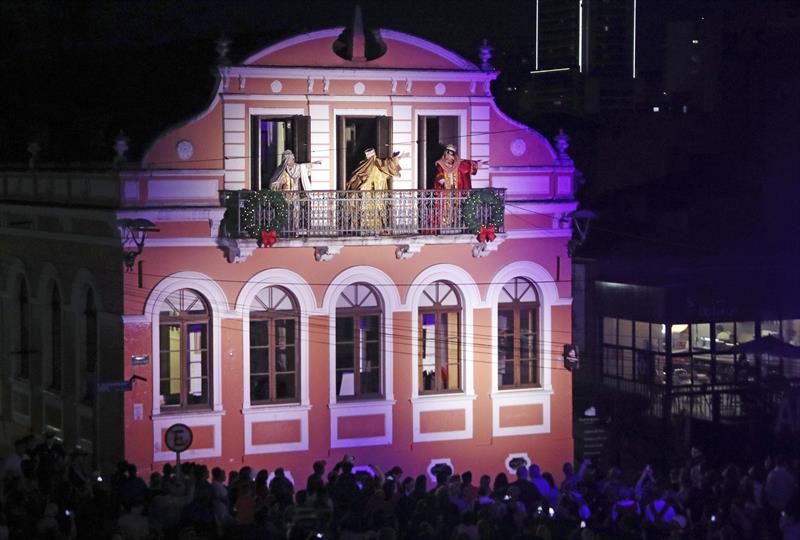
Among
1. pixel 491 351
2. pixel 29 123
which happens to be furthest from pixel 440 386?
pixel 29 123

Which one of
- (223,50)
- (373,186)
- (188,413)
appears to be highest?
(223,50)

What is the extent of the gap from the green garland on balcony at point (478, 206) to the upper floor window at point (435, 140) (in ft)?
3.45

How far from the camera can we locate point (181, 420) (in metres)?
27.9

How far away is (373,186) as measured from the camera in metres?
28.9

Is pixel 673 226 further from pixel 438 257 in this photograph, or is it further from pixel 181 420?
pixel 181 420

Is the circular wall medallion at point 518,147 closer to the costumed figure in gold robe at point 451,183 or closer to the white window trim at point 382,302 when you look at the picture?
the costumed figure in gold robe at point 451,183

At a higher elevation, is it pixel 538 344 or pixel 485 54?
pixel 485 54

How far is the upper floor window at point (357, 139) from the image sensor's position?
29062mm

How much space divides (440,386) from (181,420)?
15.9ft

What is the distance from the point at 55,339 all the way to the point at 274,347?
490 centimetres

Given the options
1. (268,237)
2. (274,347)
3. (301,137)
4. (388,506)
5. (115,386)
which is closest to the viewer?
(388,506)

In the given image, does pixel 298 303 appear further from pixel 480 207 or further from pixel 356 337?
pixel 480 207

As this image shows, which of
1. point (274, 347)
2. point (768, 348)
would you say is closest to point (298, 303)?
point (274, 347)

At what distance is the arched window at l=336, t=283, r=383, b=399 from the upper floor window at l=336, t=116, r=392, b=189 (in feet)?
6.48
